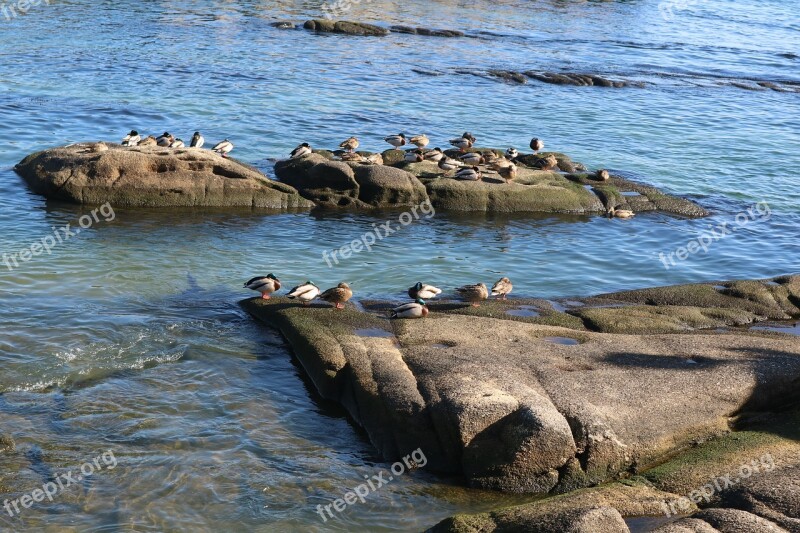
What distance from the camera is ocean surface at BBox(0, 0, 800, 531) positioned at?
39.9 feet

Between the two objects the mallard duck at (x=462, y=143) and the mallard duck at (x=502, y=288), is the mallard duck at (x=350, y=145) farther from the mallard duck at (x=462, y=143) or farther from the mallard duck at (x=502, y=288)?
the mallard duck at (x=502, y=288)

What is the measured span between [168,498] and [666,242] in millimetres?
15573

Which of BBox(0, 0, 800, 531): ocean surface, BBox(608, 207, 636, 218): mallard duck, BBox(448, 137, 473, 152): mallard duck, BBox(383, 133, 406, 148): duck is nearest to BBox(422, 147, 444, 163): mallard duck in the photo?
BBox(383, 133, 406, 148): duck

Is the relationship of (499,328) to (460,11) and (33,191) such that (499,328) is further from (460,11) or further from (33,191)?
(460,11)

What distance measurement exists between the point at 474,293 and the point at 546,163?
34.8ft

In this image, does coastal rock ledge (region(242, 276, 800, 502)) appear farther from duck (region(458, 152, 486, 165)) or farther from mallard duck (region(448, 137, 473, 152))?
mallard duck (region(448, 137, 473, 152))

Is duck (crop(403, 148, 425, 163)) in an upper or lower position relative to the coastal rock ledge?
upper

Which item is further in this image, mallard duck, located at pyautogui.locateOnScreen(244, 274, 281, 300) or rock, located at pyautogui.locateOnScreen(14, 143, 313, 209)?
rock, located at pyautogui.locateOnScreen(14, 143, 313, 209)

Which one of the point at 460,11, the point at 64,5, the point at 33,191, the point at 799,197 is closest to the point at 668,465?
the point at 33,191

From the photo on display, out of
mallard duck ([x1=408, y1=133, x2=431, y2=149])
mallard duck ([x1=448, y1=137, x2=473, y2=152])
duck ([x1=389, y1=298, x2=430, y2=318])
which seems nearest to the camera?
duck ([x1=389, y1=298, x2=430, y2=318])

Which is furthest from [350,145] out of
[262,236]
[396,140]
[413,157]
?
[262,236]

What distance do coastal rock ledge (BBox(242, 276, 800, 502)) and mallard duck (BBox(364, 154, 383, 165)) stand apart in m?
8.74

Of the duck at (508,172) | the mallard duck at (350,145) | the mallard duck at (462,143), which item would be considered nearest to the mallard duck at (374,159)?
the mallard duck at (350,145)

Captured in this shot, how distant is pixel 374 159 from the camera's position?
25500 millimetres
